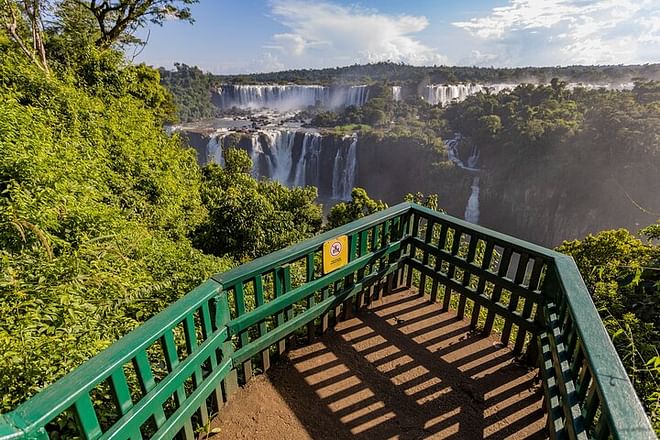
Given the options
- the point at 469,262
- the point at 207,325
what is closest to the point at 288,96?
the point at 469,262

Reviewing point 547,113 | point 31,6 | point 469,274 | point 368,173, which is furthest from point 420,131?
point 469,274

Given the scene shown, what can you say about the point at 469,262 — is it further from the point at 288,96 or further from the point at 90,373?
the point at 288,96

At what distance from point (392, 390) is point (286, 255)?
4.03 ft

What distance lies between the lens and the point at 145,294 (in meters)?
3.18

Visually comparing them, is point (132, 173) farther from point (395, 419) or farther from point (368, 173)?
point (368, 173)

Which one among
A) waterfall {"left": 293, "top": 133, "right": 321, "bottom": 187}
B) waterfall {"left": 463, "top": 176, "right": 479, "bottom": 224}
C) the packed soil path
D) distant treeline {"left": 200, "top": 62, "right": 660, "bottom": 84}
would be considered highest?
distant treeline {"left": 200, "top": 62, "right": 660, "bottom": 84}

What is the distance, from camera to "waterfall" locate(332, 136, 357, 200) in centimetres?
4394

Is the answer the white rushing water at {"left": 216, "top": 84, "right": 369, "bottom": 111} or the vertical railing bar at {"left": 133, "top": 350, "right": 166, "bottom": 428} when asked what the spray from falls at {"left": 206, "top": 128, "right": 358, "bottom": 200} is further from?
the vertical railing bar at {"left": 133, "top": 350, "right": 166, "bottom": 428}

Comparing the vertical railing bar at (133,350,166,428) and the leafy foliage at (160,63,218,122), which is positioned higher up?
the leafy foliage at (160,63,218,122)

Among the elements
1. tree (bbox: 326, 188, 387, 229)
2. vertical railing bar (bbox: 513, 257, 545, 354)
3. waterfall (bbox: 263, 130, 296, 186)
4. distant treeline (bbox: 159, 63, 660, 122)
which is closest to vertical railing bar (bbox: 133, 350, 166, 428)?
vertical railing bar (bbox: 513, 257, 545, 354)

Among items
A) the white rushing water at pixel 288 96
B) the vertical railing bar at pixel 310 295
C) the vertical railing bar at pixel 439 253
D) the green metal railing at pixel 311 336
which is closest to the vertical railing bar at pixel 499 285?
the green metal railing at pixel 311 336

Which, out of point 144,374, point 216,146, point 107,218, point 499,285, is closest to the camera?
point 144,374

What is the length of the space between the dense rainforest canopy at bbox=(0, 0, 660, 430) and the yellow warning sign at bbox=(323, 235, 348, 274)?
4.88ft

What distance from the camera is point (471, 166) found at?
42.2 metres
